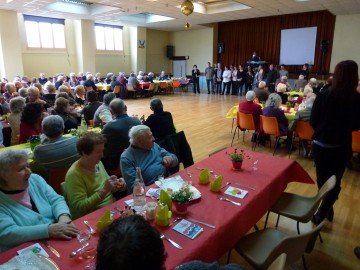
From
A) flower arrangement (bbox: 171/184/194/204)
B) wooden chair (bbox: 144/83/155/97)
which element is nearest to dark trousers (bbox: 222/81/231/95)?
wooden chair (bbox: 144/83/155/97)

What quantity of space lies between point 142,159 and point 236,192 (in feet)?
3.06

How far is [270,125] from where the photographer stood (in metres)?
4.77

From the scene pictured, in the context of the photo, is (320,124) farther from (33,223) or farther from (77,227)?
(33,223)

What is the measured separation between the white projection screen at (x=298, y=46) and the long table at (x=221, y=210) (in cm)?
1180

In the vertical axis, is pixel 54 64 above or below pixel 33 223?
above

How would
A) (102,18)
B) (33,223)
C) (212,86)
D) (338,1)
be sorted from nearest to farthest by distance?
(33,223)
(338,1)
(102,18)
(212,86)

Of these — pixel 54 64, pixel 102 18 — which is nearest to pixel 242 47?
pixel 102 18

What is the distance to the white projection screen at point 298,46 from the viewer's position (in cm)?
1245

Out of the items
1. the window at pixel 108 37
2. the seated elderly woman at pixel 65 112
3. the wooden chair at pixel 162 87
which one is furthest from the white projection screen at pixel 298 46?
the seated elderly woman at pixel 65 112

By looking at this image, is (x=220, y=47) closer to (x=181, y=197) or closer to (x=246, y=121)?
(x=246, y=121)

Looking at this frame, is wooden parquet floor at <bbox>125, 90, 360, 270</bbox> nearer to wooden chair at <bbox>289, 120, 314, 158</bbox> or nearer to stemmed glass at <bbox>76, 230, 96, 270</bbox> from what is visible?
wooden chair at <bbox>289, 120, 314, 158</bbox>

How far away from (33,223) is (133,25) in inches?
580

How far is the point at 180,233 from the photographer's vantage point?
1492 mm

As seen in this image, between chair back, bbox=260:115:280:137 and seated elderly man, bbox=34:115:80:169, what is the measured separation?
3.32m
